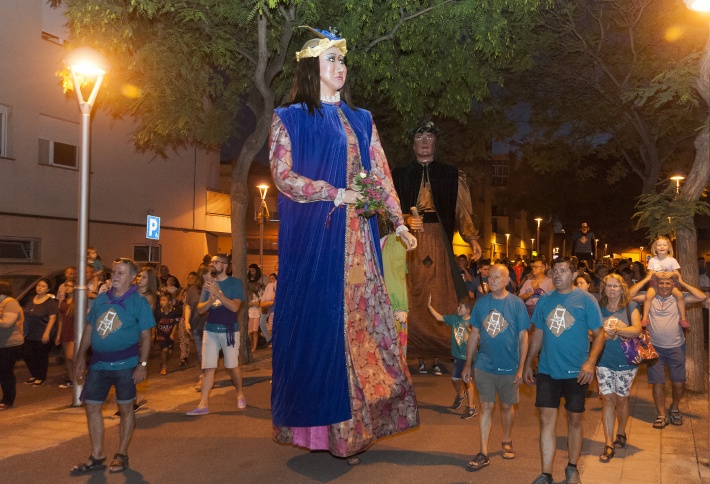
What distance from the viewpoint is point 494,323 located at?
700 cm

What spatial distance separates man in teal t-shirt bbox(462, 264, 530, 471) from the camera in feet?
22.7

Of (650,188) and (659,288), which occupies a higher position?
(650,188)

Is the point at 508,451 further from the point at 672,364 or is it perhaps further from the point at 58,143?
the point at 58,143

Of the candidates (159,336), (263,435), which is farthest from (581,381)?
(159,336)

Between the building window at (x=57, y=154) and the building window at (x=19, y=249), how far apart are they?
2.05m

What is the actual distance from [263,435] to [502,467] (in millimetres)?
2537

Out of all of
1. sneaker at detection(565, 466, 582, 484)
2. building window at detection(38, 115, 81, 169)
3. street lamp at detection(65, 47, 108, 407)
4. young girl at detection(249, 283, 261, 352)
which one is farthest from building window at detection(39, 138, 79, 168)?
sneaker at detection(565, 466, 582, 484)

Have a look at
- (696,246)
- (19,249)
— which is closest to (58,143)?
(19,249)

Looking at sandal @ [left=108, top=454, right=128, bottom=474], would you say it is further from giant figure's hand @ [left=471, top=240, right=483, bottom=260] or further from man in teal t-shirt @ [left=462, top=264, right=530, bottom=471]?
giant figure's hand @ [left=471, top=240, right=483, bottom=260]

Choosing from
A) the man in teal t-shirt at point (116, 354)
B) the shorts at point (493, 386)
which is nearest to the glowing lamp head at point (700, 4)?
the shorts at point (493, 386)

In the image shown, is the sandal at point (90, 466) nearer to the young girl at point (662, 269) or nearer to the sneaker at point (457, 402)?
the sneaker at point (457, 402)

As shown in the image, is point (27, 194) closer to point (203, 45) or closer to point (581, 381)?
point (203, 45)

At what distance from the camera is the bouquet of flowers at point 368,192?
5.84m

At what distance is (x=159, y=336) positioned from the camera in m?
14.4
